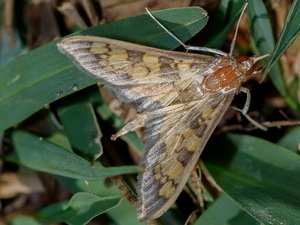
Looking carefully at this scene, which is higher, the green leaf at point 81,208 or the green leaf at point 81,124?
the green leaf at point 81,124

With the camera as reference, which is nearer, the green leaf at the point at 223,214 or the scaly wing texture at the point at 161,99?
the scaly wing texture at the point at 161,99

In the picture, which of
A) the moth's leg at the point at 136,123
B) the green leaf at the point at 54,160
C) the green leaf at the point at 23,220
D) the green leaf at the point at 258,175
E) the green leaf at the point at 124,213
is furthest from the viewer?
the green leaf at the point at 23,220

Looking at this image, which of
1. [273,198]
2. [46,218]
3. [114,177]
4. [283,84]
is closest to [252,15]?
[283,84]

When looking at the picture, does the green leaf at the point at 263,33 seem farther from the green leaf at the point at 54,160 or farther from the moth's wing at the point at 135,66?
the green leaf at the point at 54,160

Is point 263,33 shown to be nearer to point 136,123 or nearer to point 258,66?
point 258,66

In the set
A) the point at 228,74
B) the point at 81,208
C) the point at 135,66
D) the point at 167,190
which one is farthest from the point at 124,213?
the point at 228,74

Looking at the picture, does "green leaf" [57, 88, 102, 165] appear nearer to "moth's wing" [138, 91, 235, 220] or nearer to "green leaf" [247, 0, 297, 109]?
"moth's wing" [138, 91, 235, 220]

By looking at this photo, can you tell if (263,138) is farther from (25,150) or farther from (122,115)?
(25,150)

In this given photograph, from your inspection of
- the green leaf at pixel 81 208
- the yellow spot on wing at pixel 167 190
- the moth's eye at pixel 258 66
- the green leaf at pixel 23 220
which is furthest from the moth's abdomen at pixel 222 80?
the green leaf at pixel 23 220
